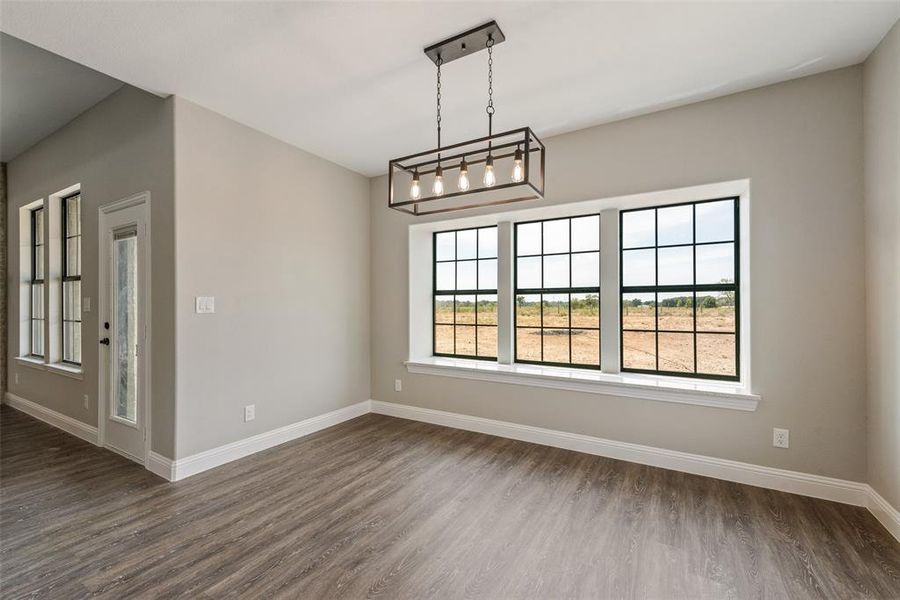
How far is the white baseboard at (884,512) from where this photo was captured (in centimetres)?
209

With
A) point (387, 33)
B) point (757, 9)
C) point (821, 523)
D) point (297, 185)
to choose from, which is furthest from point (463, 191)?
point (821, 523)

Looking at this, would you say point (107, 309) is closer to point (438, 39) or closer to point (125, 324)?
point (125, 324)

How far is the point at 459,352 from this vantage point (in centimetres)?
446

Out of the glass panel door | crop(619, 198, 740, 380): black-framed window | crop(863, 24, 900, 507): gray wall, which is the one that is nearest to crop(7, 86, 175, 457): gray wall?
the glass panel door

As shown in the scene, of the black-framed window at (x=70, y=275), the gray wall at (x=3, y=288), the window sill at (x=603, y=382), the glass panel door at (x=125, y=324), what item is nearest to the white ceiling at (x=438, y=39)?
the glass panel door at (x=125, y=324)

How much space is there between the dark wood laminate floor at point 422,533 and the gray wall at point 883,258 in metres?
0.44

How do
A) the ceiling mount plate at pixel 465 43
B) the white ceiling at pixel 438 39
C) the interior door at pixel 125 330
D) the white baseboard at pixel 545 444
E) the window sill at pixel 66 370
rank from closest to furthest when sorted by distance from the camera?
the white ceiling at pixel 438 39, the ceiling mount plate at pixel 465 43, the white baseboard at pixel 545 444, the interior door at pixel 125 330, the window sill at pixel 66 370

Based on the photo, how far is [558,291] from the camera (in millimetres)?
3836

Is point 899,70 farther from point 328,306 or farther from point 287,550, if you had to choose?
point 328,306

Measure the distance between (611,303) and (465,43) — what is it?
2.40m

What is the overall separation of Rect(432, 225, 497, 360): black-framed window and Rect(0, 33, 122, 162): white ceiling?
11.0 feet

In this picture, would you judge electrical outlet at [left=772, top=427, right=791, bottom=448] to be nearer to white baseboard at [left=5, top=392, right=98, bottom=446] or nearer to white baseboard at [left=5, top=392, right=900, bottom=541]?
white baseboard at [left=5, top=392, right=900, bottom=541]

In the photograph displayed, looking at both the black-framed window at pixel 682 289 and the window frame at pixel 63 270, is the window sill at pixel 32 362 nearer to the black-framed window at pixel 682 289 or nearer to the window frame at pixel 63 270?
the window frame at pixel 63 270

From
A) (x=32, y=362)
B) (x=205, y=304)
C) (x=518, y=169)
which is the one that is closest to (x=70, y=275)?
(x=32, y=362)
